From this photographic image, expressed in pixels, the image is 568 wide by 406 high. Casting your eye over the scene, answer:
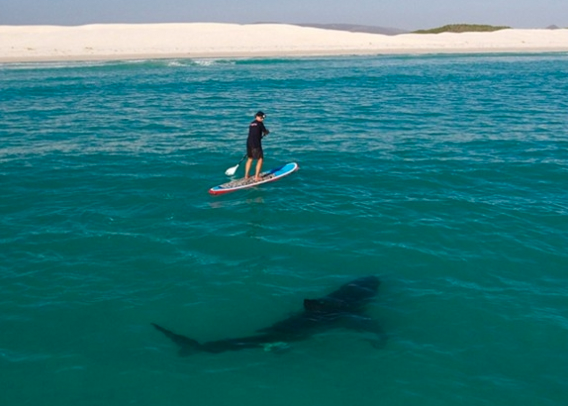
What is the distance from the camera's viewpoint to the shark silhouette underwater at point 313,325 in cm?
1013

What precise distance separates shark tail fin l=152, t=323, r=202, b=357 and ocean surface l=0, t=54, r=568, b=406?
6.2 inches

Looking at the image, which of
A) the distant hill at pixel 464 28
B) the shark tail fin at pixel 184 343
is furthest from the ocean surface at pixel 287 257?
the distant hill at pixel 464 28

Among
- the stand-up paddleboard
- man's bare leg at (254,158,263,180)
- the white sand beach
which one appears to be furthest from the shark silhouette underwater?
the white sand beach

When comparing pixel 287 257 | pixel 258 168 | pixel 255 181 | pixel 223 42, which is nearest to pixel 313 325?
pixel 287 257

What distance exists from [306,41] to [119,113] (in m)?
67.2

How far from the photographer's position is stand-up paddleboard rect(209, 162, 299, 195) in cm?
1850

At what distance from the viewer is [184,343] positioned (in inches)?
400

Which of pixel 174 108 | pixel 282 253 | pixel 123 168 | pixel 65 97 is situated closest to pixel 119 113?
pixel 174 108

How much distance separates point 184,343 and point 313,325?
2570mm

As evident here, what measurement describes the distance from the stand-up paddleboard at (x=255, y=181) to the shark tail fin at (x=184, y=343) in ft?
27.6

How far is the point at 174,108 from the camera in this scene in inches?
1378

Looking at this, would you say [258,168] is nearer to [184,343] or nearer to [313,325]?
[313,325]

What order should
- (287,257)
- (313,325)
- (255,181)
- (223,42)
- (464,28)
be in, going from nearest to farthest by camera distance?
(313,325), (287,257), (255,181), (223,42), (464,28)

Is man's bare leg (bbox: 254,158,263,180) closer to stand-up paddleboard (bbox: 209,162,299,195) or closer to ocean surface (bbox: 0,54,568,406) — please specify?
stand-up paddleboard (bbox: 209,162,299,195)
